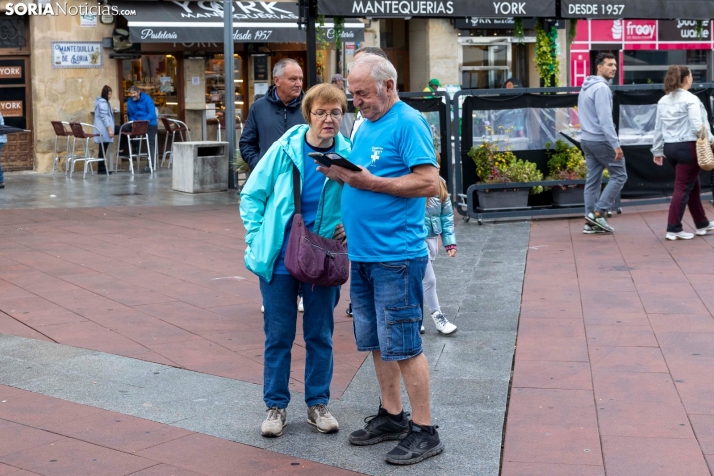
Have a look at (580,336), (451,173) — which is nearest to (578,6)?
(451,173)

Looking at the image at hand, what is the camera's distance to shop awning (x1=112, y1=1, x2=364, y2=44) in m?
19.1

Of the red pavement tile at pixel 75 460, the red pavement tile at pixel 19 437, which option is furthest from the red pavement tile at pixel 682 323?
the red pavement tile at pixel 19 437

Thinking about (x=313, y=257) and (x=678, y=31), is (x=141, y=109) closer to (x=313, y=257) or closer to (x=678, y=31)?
(x=313, y=257)

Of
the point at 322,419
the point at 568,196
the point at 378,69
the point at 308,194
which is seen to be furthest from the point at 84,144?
the point at 378,69

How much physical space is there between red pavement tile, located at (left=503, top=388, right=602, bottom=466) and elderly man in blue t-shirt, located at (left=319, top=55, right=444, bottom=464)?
0.43 metres

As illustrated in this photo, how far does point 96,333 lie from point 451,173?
639 centimetres

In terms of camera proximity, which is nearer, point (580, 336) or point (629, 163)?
point (580, 336)

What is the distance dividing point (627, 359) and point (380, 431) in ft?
6.54

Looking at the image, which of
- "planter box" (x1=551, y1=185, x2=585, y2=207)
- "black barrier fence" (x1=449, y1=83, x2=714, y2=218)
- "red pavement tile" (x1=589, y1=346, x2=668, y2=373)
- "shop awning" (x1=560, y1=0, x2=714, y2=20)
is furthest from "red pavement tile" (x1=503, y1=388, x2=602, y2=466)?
"shop awning" (x1=560, y1=0, x2=714, y2=20)

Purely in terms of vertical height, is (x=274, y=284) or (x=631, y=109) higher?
(x=631, y=109)

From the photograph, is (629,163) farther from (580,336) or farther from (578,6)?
(580,336)

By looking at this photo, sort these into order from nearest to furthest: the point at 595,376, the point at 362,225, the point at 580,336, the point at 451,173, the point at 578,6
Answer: the point at 362,225 < the point at 595,376 < the point at 580,336 < the point at 451,173 < the point at 578,6

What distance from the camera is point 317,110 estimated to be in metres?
4.67

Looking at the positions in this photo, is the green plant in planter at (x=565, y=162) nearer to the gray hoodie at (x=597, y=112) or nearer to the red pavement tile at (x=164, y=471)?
the gray hoodie at (x=597, y=112)
